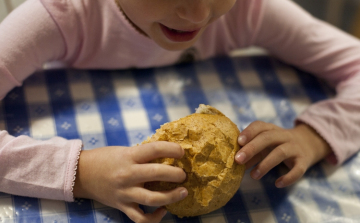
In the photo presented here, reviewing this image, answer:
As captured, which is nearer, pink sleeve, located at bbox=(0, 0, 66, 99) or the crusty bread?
the crusty bread

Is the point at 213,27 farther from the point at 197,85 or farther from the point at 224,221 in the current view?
the point at 224,221

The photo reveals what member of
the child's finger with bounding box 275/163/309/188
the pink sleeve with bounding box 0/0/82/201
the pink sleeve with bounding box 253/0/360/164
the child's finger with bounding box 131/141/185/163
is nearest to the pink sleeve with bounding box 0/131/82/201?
the pink sleeve with bounding box 0/0/82/201

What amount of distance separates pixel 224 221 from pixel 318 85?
1.56 ft

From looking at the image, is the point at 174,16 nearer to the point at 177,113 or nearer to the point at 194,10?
the point at 194,10

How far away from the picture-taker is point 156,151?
0.52 metres

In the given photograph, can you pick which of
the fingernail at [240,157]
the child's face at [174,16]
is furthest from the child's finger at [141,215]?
the child's face at [174,16]

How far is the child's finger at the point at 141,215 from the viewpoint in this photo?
54 cm

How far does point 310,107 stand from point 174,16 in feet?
1.25

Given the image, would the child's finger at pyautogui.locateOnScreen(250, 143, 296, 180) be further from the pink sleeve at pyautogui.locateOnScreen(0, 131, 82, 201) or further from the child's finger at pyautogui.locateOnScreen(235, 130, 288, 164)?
the pink sleeve at pyautogui.locateOnScreen(0, 131, 82, 201)

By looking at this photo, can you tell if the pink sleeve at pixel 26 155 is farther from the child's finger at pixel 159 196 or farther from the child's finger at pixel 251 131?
the child's finger at pixel 251 131

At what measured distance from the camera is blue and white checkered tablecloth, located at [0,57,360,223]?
613 millimetres

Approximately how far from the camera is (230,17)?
877 millimetres

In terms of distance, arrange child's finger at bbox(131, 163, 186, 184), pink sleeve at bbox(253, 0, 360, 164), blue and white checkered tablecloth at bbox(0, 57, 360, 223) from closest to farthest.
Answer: child's finger at bbox(131, 163, 186, 184)
blue and white checkered tablecloth at bbox(0, 57, 360, 223)
pink sleeve at bbox(253, 0, 360, 164)

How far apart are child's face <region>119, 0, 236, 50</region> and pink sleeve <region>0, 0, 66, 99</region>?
0.54ft
